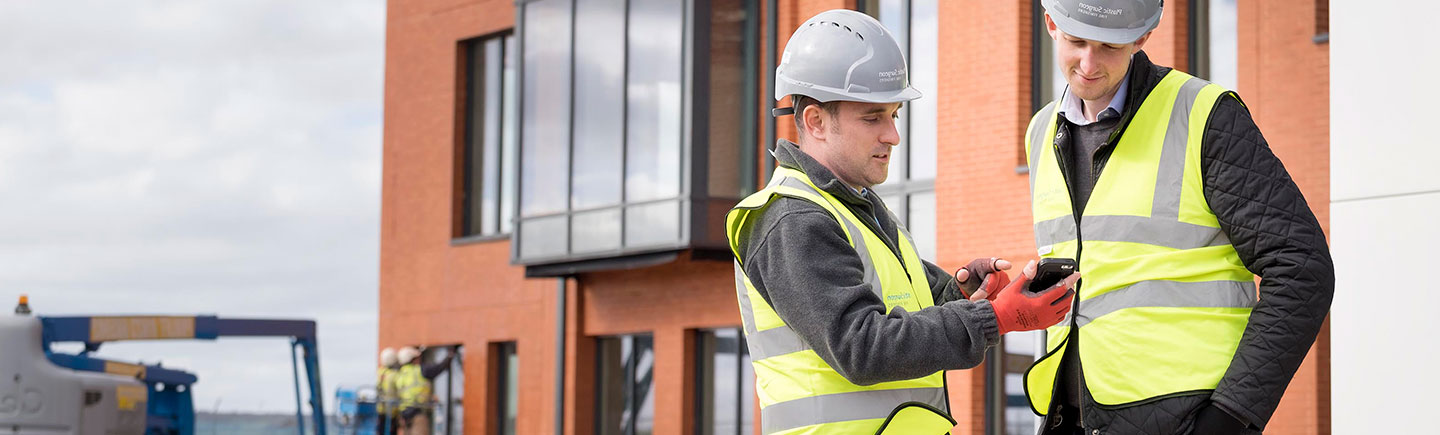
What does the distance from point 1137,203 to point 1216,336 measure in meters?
0.36

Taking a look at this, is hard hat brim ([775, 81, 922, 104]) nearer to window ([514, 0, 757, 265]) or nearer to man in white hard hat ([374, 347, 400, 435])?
window ([514, 0, 757, 265])

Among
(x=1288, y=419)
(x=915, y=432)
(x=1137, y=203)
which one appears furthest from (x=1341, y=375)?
(x=1288, y=419)

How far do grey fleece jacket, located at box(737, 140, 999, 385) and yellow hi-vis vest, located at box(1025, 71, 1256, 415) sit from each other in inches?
20.5

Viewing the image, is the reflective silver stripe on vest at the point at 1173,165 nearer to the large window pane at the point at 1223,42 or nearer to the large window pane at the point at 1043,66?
the large window pane at the point at 1223,42

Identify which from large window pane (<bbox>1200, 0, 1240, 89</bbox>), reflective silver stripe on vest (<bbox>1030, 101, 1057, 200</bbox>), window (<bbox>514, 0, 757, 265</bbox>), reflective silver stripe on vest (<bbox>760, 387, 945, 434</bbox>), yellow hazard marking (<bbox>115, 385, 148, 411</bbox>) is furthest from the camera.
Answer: window (<bbox>514, 0, 757, 265</bbox>)

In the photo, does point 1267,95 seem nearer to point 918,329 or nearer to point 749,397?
point 749,397

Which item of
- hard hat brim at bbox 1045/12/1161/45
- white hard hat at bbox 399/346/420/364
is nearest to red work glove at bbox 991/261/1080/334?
hard hat brim at bbox 1045/12/1161/45

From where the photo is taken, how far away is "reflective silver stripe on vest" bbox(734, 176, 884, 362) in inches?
148

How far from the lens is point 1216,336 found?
153 inches

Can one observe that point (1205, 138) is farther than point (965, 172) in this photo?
No

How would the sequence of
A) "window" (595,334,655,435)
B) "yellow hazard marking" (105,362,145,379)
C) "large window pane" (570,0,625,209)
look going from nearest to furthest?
"yellow hazard marking" (105,362,145,379) < "large window pane" (570,0,625,209) < "window" (595,334,655,435)

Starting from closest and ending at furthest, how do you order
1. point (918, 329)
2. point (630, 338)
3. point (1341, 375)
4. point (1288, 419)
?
point (918, 329) < point (1341, 375) < point (1288, 419) < point (630, 338)

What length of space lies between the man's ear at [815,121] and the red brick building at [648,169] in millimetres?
10299

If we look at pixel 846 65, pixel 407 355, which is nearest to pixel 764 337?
pixel 846 65
